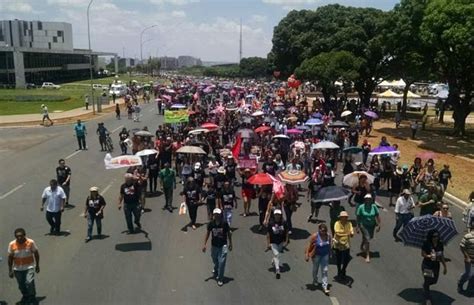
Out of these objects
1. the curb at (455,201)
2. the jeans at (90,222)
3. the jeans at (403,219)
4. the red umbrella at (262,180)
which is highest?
the red umbrella at (262,180)

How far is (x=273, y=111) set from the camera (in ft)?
125

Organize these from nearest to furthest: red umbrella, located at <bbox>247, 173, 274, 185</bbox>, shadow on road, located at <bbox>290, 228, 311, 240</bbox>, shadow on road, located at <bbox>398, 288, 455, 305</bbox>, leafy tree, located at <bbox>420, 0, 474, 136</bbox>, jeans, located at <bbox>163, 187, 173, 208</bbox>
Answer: shadow on road, located at <bbox>398, 288, 455, 305</bbox> < red umbrella, located at <bbox>247, 173, 274, 185</bbox> < shadow on road, located at <bbox>290, 228, 311, 240</bbox> < jeans, located at <bbox>163, 187, 173, 208</bbox> < leafy tree, located at <bbox>420, 0, 474, 136</bbox>

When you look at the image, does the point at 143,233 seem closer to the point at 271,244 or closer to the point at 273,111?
the point at 271,244

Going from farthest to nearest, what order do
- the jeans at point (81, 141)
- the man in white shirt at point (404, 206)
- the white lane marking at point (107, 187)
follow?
the jeans at point (81, 141), the white lane marking at point (107, 187), the man in white shirt at point (404, 206)

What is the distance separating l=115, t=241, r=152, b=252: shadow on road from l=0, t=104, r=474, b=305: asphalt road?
0.08 feet

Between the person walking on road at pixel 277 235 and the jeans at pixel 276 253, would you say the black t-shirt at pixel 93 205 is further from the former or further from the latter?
the jeans at pixel 276 253

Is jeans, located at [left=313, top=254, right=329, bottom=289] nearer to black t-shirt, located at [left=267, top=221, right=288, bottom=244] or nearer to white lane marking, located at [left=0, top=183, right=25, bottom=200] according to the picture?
black t-shirt, located at [left=267, top=221, right=288, bottom=244]

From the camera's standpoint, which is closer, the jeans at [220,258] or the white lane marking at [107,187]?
the jeans at [220,258]

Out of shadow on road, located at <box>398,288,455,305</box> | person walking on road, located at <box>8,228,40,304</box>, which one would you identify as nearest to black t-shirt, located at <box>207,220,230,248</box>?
person walking on road, located at <box>8,228,40,304</box>

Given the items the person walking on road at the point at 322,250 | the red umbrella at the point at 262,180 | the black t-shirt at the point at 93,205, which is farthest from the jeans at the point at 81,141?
the person walking on road at the point at 322,250

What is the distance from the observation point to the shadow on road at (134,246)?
12766 millimetres

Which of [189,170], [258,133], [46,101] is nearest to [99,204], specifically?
[189,170]

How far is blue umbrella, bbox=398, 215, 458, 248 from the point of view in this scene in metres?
9.69

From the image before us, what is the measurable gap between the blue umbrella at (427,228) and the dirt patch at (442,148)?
9.96 meters
